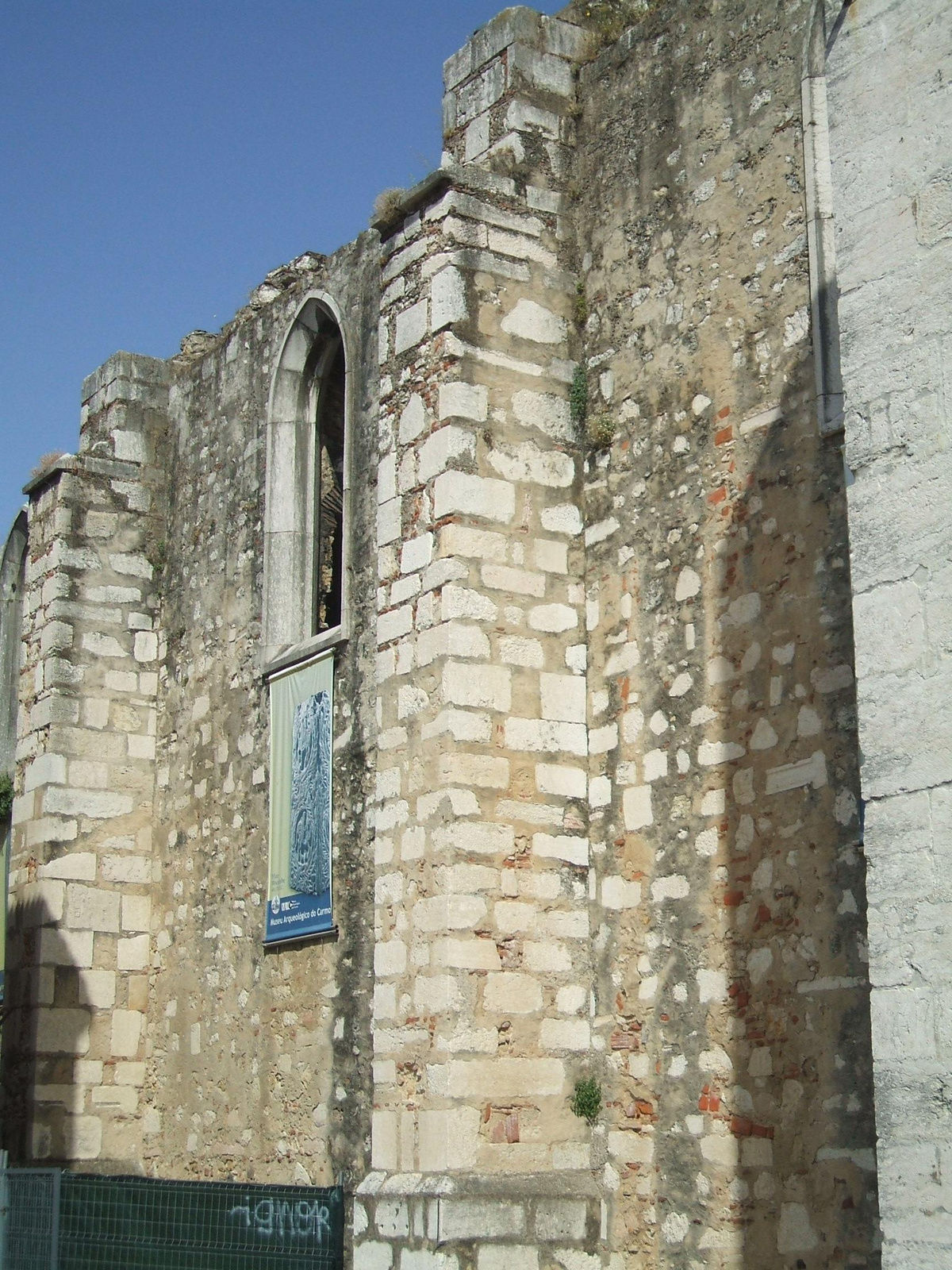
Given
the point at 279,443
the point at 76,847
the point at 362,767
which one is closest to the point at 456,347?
the point at 362,767

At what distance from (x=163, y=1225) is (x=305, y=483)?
16.6ft

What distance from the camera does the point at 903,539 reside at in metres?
5.30

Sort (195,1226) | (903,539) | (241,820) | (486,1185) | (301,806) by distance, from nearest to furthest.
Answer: (903,539)
(486,1185)
(195,1226)
(301,806)
(241,820)

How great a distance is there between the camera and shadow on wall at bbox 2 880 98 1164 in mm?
12203

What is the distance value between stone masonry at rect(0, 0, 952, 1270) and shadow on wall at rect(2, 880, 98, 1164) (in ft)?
2.87

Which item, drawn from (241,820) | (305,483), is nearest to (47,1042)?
(241,820)

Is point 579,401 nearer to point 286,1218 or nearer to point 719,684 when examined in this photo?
point 719,684

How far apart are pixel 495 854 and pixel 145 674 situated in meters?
5.58

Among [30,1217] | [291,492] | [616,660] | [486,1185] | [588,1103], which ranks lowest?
[30,1217]

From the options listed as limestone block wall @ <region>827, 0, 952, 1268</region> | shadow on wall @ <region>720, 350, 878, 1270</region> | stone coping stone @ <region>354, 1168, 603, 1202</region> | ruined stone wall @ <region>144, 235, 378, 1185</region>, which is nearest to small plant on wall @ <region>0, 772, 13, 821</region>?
ruined stone wall @ <region>144, 235, 378, 1185</region>

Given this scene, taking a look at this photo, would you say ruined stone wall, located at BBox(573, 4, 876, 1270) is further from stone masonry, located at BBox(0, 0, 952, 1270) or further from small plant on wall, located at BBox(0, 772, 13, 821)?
small plant on wall, located at BBox(0, 772, 13, 821)

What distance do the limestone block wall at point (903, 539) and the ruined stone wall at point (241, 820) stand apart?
17.2ft

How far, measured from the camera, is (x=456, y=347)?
9398mm

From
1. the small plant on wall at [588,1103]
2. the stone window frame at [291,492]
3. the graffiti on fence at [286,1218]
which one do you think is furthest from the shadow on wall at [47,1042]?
the small plant on wall at [588,1103]
